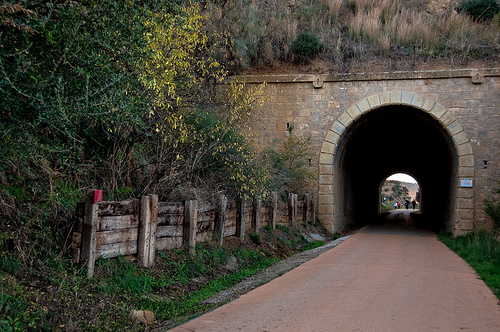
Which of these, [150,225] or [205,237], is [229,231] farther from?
[150,225]

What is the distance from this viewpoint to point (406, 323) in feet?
16.1

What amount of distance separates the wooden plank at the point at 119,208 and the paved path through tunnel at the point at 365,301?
1.96 metres

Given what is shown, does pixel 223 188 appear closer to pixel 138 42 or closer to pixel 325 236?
pixel 138 42

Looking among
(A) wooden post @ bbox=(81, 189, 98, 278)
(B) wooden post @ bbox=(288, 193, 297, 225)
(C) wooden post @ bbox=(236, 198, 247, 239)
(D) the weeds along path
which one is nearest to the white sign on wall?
(B) wooden post @ bbox=(288, 193, 297, 225)

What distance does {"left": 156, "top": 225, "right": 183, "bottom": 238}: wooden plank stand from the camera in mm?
7320

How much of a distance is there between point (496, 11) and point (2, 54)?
19.4 meters

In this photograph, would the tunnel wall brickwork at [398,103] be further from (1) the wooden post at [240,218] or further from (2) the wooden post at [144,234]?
(2) the wooden post at [144,234]

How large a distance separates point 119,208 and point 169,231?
1.42 m

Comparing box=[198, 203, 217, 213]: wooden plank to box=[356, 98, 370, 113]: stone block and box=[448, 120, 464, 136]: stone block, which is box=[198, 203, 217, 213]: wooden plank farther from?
Result: box=[448, 120, 464, 136]: stone block

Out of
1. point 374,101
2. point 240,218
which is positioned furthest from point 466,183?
point 240,218

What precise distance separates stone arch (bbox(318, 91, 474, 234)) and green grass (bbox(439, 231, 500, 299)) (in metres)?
1.04

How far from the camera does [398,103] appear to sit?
52.1ft

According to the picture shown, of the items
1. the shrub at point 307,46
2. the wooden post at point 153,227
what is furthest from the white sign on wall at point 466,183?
the wooden post at point 153,227

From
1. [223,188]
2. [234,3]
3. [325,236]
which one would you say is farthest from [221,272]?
[234,3]
